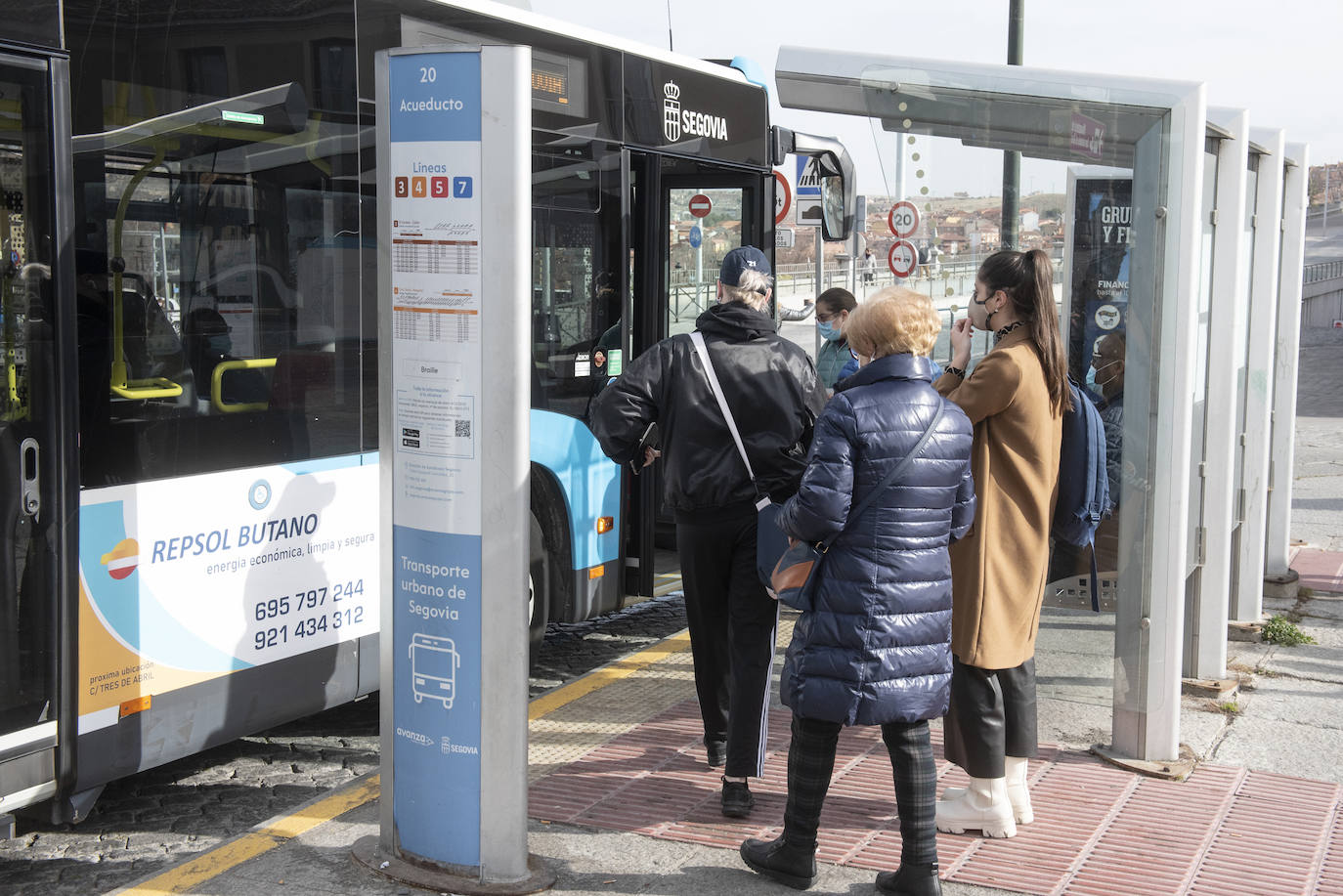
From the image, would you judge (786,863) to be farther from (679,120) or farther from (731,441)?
(679,120)

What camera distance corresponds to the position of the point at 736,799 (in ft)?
14.8

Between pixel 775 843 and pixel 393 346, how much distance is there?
1878 mm

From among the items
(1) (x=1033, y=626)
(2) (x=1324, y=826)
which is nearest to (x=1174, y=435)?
(1) (x=1033, y=626)

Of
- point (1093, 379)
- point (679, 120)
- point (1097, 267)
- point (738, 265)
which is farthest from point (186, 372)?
point (1097, 267)

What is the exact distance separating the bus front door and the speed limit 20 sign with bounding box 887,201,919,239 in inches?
132

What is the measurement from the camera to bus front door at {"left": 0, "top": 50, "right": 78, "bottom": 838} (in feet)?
12.6

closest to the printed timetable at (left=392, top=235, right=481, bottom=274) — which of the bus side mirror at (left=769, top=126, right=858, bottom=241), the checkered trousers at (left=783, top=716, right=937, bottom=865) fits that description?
the checkered trousers at (left=783, top=716, right=937, bottom=865)

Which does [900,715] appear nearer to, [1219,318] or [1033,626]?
[1033,626]

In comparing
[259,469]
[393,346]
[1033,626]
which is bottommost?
[1033,626]

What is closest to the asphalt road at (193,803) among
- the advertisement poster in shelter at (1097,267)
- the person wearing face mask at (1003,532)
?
the person wearing face mask at (1003,532)

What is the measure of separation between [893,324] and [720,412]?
89cm

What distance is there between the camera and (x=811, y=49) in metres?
5.48

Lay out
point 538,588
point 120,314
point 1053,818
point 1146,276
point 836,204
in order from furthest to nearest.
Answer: point 836,204 < point 538,588 < point 1146,276 < point 1053,818 < point 120,314

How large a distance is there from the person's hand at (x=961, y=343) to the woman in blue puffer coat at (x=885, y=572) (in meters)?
0.67
